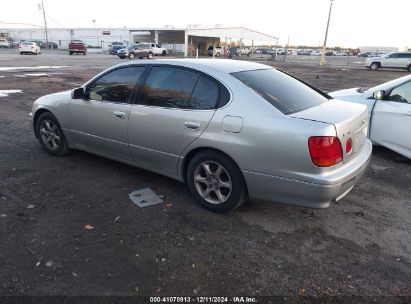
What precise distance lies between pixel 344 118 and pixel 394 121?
8.95ft

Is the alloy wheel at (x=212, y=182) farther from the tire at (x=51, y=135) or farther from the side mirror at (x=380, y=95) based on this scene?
the side mirror at (x=380, y=95)

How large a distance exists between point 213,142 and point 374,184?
264 cm

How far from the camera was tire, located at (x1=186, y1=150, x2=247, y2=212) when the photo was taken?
361 cm

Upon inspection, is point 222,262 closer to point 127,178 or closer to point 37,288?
point 37,288

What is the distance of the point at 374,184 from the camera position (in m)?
4.88

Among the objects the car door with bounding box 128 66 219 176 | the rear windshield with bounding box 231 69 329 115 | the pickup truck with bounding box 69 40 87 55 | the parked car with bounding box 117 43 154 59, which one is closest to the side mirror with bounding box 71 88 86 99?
the car door with bounding box 128 66 219 176

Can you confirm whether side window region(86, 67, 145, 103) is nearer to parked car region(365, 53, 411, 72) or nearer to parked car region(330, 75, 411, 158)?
parked car region(330, 75, 411, 158)

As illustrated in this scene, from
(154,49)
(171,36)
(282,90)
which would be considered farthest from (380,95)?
(171,36)

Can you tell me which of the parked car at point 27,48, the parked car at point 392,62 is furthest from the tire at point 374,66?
the parked car at point 27,48

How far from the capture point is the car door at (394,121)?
18.2 feet

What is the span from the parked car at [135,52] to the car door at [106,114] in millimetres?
37570

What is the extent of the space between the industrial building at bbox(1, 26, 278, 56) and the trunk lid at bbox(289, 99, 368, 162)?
55905 mm

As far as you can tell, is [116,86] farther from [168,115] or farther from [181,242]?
[181,242]

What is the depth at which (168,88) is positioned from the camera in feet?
13.4
